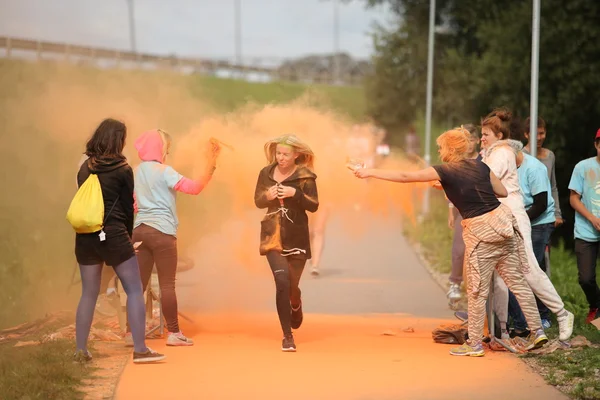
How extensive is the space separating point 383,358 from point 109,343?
2.45 metres

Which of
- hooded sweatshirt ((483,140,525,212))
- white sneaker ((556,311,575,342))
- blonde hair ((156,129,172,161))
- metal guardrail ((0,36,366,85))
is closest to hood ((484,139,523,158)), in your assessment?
hooded sweatshirt ((483,140,525,212))

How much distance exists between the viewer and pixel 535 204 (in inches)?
398

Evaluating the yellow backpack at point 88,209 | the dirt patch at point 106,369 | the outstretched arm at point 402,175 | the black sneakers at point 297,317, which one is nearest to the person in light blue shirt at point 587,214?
the outstretched arm at point 402,175

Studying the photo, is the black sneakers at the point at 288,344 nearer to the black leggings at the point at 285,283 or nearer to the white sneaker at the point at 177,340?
the black leggings at the point at 285,283

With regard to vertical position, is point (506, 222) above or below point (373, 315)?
above

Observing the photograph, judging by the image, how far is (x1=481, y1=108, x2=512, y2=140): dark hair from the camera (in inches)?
381

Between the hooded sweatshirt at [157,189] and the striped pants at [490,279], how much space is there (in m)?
2.44

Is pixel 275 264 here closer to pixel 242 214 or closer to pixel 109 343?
pixel 109 343

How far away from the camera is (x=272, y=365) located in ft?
29.0

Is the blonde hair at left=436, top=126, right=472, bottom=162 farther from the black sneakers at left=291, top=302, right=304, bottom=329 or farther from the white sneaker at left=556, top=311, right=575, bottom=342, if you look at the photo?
the black sneakers at left=291, top=302, right=304, bottom=329

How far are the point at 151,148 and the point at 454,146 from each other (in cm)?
260

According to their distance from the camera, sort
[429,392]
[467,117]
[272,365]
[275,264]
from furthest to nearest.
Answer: [467,117]
[275,264]
[272,365]
[429,392]

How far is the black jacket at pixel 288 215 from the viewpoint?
32.2 feet

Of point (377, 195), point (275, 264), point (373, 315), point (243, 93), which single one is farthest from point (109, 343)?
point (243, 93)
